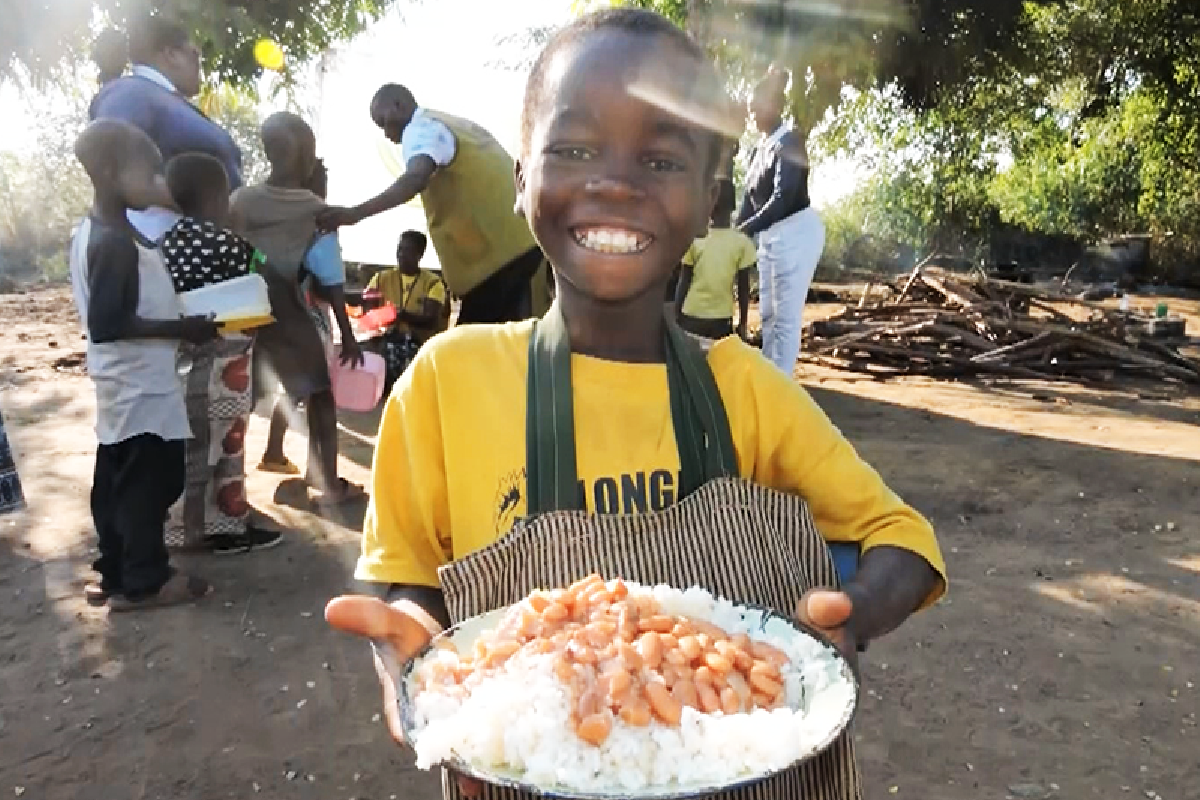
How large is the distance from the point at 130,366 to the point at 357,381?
1.68 m

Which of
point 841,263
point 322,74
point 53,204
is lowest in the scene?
point 841,263

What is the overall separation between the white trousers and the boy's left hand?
5111 millimetres

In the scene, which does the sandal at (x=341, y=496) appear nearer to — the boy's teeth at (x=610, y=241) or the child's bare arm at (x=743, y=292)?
the child's bare arm at (x=743, y=292)

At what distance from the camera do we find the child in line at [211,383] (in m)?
3.96

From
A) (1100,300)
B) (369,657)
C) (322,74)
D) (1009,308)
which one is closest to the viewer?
(369,657)

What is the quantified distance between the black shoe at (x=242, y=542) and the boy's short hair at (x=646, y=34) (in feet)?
11.0

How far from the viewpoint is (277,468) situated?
18.5ft

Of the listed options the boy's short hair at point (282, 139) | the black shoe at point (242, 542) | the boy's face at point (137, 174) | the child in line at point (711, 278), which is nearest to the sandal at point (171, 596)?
the black shoe at point (242, 542)

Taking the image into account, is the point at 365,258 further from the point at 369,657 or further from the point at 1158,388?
the point at 369,657

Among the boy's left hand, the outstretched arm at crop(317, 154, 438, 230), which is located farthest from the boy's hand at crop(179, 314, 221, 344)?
the boy's left hand

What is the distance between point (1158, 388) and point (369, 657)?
758cm

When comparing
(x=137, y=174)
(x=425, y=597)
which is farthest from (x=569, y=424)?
(x=137, y=174)

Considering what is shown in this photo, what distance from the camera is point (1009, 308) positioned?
9.80 m

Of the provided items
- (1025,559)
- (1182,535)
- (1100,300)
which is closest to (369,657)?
(1025,559)
